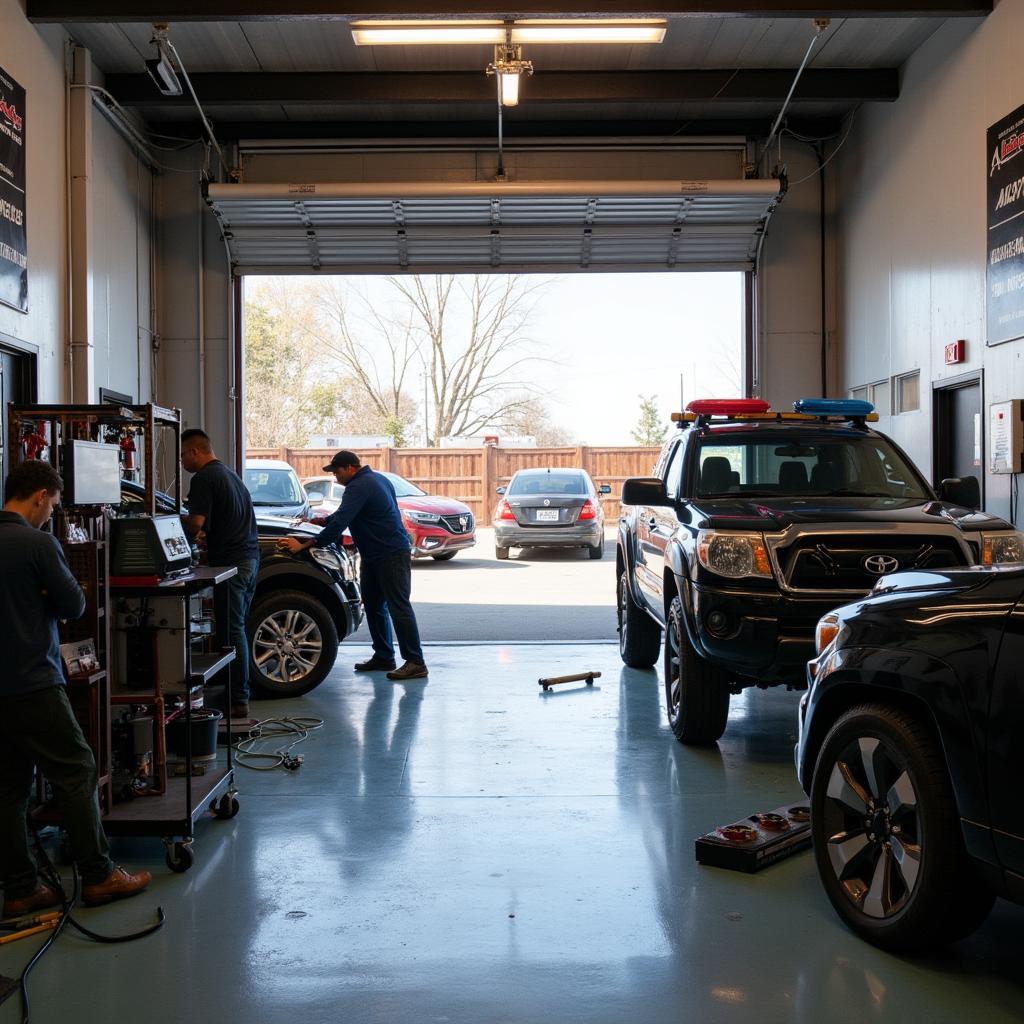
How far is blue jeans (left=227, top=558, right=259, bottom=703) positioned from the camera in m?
6.81

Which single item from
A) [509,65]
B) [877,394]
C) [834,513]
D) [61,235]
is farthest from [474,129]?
[834,513]

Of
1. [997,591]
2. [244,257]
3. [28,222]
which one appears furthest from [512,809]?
[244,257]

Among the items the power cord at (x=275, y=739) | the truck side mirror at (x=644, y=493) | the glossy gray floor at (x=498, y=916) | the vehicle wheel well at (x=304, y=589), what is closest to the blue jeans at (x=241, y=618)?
the power cord at (x=275, y=739)

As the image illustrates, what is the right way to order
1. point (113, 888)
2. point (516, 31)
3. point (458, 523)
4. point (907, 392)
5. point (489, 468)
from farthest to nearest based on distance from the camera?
point (489, 468)
point (458, 523)
point (907, 392)
point (516, 31)
point (113, 888)

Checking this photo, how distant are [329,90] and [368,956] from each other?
31.9ft

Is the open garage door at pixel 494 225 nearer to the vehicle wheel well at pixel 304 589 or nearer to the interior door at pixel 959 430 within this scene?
the interior door at pixel 959 430

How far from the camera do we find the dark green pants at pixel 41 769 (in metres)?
3.81

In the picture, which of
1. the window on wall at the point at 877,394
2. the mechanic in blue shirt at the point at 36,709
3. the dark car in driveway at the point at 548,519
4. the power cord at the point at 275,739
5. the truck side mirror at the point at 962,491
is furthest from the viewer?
the dark car in driveway at the point at 548,519

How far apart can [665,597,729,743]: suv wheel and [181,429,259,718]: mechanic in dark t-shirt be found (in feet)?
8.66

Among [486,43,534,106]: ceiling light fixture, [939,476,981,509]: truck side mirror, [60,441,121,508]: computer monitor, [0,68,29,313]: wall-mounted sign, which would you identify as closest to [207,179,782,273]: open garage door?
[486,43,534,106]: ceiling light fixture

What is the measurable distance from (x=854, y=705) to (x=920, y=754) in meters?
0.43

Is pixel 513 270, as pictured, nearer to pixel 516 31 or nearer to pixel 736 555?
pixel 516 31

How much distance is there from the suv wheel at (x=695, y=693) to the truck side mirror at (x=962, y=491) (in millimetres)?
1675

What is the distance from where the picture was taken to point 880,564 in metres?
5.51
